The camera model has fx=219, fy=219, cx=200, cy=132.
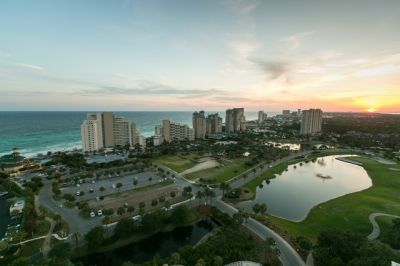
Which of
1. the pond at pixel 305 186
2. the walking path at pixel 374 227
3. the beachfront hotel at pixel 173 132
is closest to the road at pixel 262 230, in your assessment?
the pond at pixel 305 186

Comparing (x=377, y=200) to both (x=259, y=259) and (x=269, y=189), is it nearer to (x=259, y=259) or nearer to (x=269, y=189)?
(x=269, y=189)

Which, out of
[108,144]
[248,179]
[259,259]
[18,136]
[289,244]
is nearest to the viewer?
[259,259]

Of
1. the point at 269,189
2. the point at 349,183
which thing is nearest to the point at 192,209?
the point at 269,189

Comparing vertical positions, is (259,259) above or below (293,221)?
above

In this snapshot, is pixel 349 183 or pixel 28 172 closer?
pixel 349 183

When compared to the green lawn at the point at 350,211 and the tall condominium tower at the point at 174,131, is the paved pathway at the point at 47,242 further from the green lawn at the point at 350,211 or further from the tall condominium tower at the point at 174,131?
the tall condominium tower at the point at 174,131

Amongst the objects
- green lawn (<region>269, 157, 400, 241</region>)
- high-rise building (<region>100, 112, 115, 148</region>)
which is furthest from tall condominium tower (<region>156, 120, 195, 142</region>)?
green lawn (<region>269, 157, 400, 241</region>)

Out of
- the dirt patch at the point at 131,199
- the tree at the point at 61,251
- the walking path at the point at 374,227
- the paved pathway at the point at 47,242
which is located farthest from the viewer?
the dirt patch at the point at 131,199
